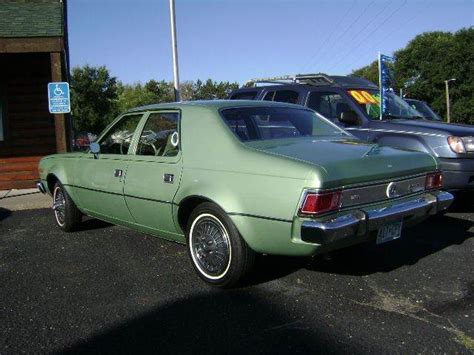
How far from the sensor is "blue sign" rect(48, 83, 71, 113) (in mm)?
9438

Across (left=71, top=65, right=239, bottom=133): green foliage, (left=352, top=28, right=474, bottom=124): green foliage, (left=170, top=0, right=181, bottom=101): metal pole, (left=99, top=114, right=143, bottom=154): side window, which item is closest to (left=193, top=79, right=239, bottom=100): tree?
(left=71, top=65, right=239, bottom=133): green foliage

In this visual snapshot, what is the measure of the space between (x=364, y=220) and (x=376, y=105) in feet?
15.2

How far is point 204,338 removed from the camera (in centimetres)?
339

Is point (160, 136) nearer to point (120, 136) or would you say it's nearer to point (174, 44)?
point (120, 136)

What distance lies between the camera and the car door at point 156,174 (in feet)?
15.4

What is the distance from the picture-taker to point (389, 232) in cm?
418

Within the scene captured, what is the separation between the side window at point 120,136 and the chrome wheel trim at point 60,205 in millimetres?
1083

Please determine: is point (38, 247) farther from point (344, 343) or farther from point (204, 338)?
point (344, 343)

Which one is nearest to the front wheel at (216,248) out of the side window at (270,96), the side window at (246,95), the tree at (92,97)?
the side window at (270,96)

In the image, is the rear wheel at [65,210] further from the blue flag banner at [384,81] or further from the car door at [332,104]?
the blue flag banner at [384,81]

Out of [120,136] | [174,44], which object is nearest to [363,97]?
[120,136]

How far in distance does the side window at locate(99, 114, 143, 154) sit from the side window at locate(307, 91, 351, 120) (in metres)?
3.33

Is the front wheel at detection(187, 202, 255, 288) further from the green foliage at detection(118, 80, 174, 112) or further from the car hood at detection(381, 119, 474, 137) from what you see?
the green foliage at detection(118, 80, 174, 112)

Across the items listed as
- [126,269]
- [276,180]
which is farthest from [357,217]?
[126,269]
